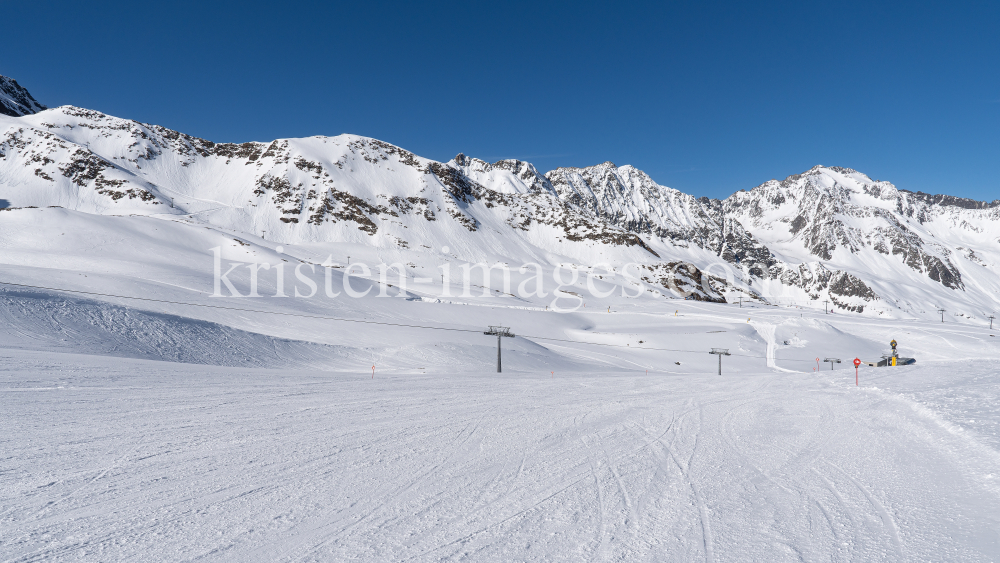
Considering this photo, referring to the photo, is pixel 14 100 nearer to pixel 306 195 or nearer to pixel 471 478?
pixel 306 195

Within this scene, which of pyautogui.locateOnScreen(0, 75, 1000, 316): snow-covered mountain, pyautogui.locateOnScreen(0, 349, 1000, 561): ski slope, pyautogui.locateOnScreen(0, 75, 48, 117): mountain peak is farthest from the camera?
pyautogui.locateOnScreen(0, 75, 48, 117): mountain peak

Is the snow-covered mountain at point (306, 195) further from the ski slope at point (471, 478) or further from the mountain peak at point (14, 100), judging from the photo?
the ski slope at point (471, 478)

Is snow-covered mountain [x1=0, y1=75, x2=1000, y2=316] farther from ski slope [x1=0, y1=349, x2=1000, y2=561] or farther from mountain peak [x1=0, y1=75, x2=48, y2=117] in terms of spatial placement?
ski slope [x1=0, y1=349, x2=1000, y2=561]

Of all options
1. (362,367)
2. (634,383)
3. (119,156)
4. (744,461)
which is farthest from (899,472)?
(119,156)

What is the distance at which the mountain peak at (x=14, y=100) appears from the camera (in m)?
172

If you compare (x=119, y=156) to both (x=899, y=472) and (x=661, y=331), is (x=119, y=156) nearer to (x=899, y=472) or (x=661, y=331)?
(x=661, y=331)

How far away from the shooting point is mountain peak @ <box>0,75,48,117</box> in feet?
566

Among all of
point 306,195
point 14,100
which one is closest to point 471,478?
point 306,195

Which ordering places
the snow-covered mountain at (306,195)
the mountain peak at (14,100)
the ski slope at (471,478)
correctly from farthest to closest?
the mountain peak at (14,100) → the snow-covered mountain at (306,195) → the ski slope at (471,478)

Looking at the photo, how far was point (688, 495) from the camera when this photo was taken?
5.75m

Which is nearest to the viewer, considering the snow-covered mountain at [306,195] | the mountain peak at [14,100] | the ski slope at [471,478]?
the ski slope at [471,478]

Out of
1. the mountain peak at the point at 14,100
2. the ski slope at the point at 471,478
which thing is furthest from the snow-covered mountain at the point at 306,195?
the ski slope at the point at 471,478

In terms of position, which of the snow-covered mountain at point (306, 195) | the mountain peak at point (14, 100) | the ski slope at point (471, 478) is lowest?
the ski slope at point (471, 478)

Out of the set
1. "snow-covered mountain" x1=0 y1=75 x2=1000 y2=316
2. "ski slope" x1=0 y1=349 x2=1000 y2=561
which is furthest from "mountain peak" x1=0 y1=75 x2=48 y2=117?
"ski slope" x1=0 y1=349 x2=1000 y2=561
